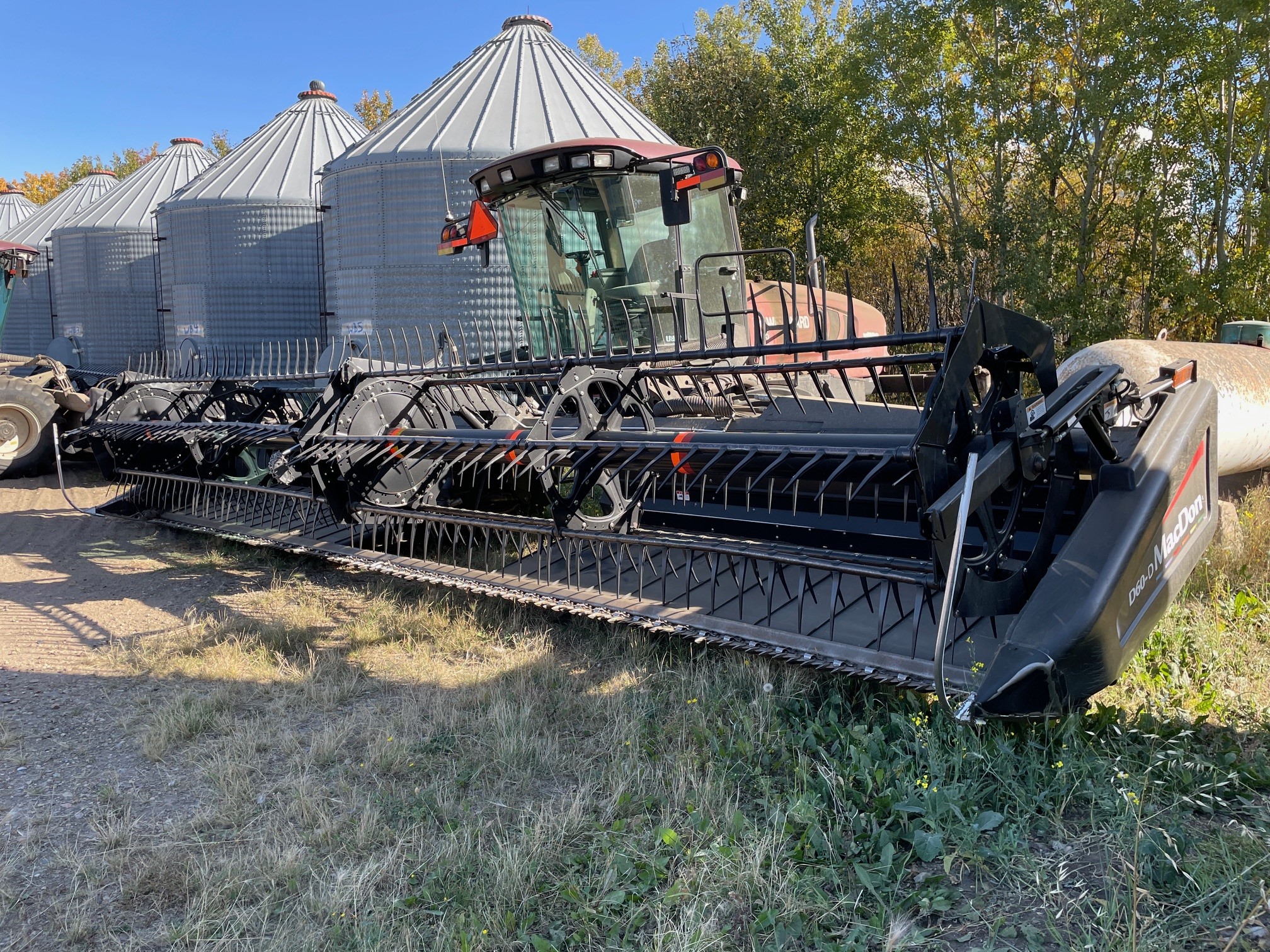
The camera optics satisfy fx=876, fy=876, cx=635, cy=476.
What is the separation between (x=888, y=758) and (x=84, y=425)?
7.24 metres

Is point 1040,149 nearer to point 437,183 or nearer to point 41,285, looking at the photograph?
point 437,183

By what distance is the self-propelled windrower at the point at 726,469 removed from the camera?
2.58 m

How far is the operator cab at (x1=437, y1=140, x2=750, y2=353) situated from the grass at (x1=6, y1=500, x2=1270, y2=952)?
107 inches

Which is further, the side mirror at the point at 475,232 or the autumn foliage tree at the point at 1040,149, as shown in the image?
the autumn foliage tree at the point at 1040,149

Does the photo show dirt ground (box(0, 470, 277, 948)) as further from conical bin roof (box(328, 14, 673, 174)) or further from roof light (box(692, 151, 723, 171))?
conical bin roof (box(328, 14, 673, 174))

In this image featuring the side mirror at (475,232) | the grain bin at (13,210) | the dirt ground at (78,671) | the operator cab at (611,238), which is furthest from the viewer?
the grain bin at (13,210)

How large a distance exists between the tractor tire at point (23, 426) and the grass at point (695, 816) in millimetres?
6731

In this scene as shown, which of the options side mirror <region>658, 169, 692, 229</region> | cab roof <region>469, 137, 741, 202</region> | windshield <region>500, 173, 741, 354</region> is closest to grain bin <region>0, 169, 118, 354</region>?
windshield <region>500, 173, 741, 354</region>

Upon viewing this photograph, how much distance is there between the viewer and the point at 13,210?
2267cm

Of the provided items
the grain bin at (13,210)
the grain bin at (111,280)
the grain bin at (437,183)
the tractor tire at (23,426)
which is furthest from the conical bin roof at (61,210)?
the tractor tire at (23,426)

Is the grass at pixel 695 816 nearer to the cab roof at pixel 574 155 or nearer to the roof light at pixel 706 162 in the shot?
the roof light at pixel 706 162

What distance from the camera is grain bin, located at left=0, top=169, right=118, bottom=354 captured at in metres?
16.4

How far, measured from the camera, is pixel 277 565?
5.99 meters

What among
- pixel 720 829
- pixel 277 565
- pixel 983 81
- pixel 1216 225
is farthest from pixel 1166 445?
pixel 983 81
